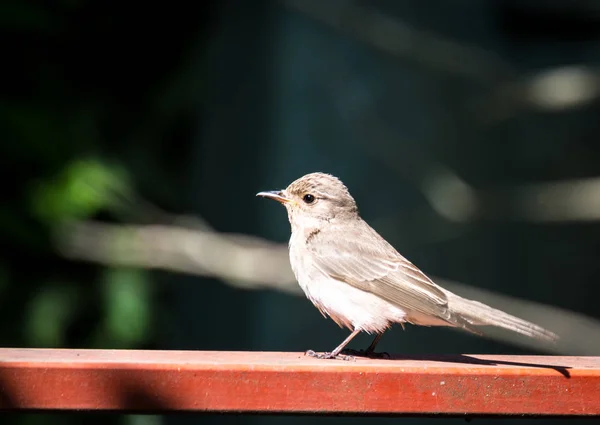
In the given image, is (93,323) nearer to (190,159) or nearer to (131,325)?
(131,325)

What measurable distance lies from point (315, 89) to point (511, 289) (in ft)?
8.10

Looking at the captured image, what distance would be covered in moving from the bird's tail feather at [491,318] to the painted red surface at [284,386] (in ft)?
2.67

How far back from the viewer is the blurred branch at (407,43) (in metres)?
6.88

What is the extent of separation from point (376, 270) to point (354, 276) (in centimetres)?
13

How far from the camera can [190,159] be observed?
7168 millimetres

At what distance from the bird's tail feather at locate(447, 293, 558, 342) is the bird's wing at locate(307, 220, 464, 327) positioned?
0.08 m

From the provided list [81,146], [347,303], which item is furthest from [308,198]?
[81,146]

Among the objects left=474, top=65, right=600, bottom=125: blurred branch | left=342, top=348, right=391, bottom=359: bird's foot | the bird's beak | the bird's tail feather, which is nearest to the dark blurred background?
left=474, top=65, right=600, bottom=125: blurred branch

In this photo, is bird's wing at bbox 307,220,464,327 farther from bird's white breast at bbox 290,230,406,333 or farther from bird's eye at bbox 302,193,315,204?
bird's eye at bbox 302,193,315,204

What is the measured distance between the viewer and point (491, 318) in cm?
407

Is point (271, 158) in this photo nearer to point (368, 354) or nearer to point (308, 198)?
point (308, 198)

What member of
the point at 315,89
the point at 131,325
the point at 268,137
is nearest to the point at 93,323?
the point at 131,325

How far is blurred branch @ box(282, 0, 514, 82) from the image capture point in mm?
6875

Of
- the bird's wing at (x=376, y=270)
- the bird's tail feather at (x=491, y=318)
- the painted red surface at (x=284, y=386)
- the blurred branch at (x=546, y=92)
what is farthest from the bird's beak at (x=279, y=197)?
the blurred branch at (x=546, y=92)
